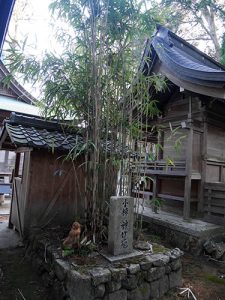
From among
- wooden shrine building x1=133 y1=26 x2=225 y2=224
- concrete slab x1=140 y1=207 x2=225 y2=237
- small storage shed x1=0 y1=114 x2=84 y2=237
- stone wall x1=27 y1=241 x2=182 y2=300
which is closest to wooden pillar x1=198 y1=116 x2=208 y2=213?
wooden shrine building x1=133 y1=26 x2=225 y2=224

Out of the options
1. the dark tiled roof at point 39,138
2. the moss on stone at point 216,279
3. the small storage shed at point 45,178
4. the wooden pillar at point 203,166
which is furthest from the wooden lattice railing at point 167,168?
the moss on stone at point 216,279

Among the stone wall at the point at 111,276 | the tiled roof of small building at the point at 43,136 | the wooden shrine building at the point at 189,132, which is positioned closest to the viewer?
the stone wall at the point at 111,276

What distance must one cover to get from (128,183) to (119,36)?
228cm

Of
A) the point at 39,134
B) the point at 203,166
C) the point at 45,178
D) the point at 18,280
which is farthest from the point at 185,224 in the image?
the point at 39,134

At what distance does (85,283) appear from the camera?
2678 millimetres

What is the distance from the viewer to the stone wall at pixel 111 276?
8.96 feet

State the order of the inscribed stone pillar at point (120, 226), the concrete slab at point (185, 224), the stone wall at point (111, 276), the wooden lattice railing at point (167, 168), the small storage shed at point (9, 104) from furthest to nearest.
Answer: the small storage shed at point (9, 104) → the wooden lattice railing at point (167, 168) → the concrete slab at point (185, 224) → the inscribed stone pillar at point (120, 226) → the stone wall at point (111, 276)

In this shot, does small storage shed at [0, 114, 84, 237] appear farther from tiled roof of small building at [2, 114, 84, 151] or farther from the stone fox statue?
the stone fox statue

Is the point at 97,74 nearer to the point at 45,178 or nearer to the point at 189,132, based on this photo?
the point at 45,178

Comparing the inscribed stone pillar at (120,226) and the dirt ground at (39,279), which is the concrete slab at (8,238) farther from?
the inscribed stone pillar at (120,226)

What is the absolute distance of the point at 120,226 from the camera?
130 inches

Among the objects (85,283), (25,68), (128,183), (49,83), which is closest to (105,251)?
(85,283)

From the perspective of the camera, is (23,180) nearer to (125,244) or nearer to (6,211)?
(125,244)

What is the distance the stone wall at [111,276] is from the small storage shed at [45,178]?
103cm
